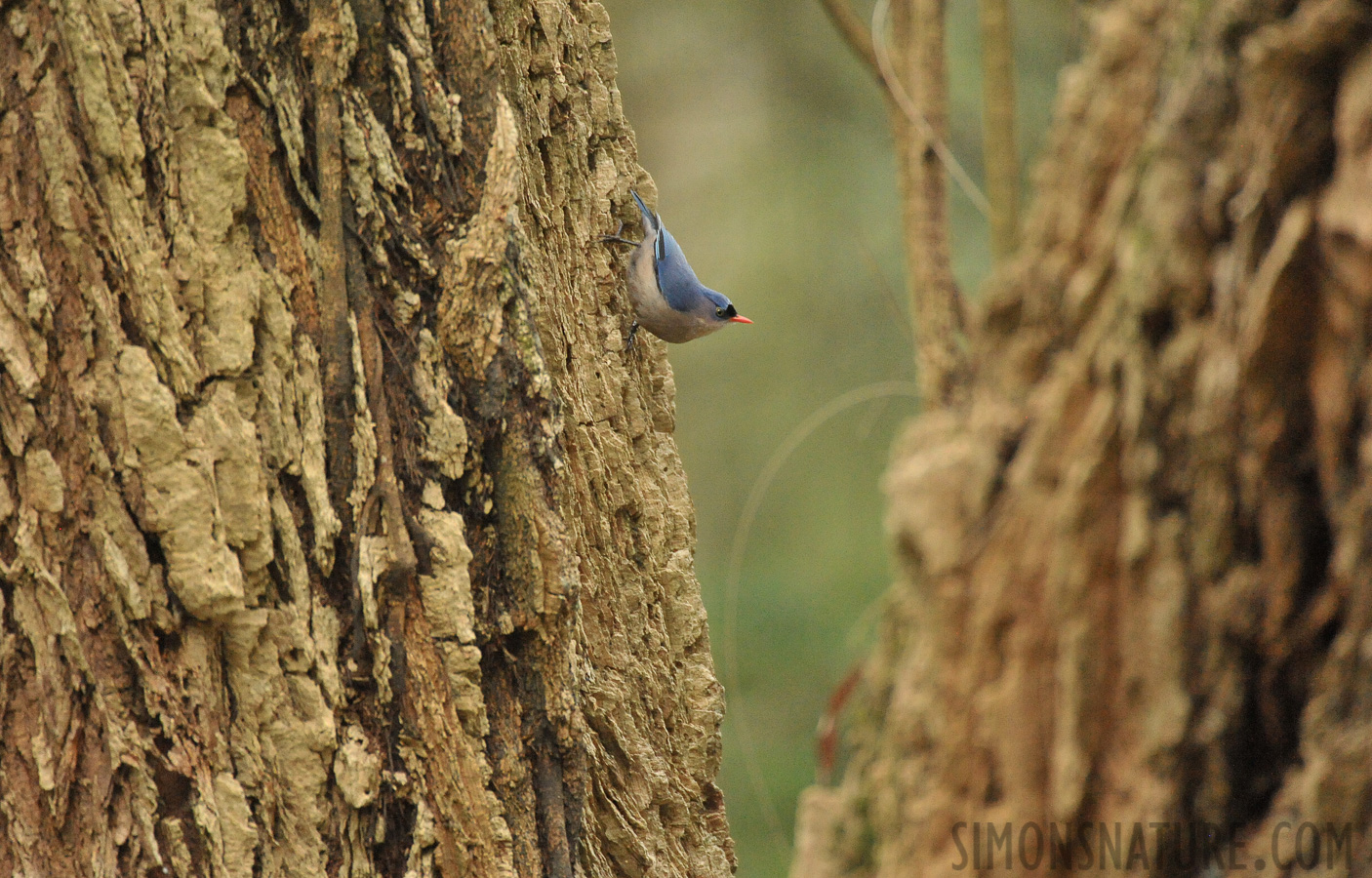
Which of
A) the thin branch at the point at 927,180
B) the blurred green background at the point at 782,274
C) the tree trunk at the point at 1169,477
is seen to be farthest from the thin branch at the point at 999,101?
the blurred green background at the point at 782,274

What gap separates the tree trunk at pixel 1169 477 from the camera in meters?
0.57

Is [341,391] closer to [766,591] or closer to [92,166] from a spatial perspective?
[92,166]

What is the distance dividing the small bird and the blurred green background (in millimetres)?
2613

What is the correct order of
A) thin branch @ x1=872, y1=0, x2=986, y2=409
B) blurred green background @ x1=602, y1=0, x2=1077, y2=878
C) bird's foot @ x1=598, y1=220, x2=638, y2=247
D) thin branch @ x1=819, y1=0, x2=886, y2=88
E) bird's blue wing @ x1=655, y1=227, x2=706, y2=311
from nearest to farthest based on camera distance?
1. thin branch @ x1=872, y1=0, x2=986, y2=409
2. bird's foot @ x1=598, y1=220, x2=638, y2=247
3. thin branch @ x1=819, y1=0, x2=886, y2=88
4. bird's blue wing @ x1=655, y1=227, x2=706, y2=311
5. blurred green background @ x1=602, y1=0, x2=1077, y2=878

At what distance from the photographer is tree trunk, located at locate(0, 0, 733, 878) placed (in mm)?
1208

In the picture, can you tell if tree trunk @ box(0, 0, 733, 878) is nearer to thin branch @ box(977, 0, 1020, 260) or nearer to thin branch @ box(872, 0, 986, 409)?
thin branch @ box(872, 0, 986, 409)

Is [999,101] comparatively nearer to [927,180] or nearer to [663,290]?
[927,180]

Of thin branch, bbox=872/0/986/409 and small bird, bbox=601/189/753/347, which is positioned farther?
small bird, bbox=601/189/753/347

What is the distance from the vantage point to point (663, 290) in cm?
246

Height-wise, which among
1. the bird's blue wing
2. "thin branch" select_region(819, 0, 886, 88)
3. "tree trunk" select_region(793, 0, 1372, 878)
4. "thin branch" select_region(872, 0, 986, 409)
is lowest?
"tree trunk" select_region(793, 0, 1372, 878)

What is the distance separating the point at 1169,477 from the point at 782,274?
5004mm

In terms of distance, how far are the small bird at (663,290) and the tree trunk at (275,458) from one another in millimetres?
719

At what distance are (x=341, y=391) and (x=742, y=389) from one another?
4.67 metres

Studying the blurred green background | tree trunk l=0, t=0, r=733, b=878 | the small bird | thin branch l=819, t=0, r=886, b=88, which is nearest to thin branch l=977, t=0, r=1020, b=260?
thin branch l=819, t=0, r=886, b=88
